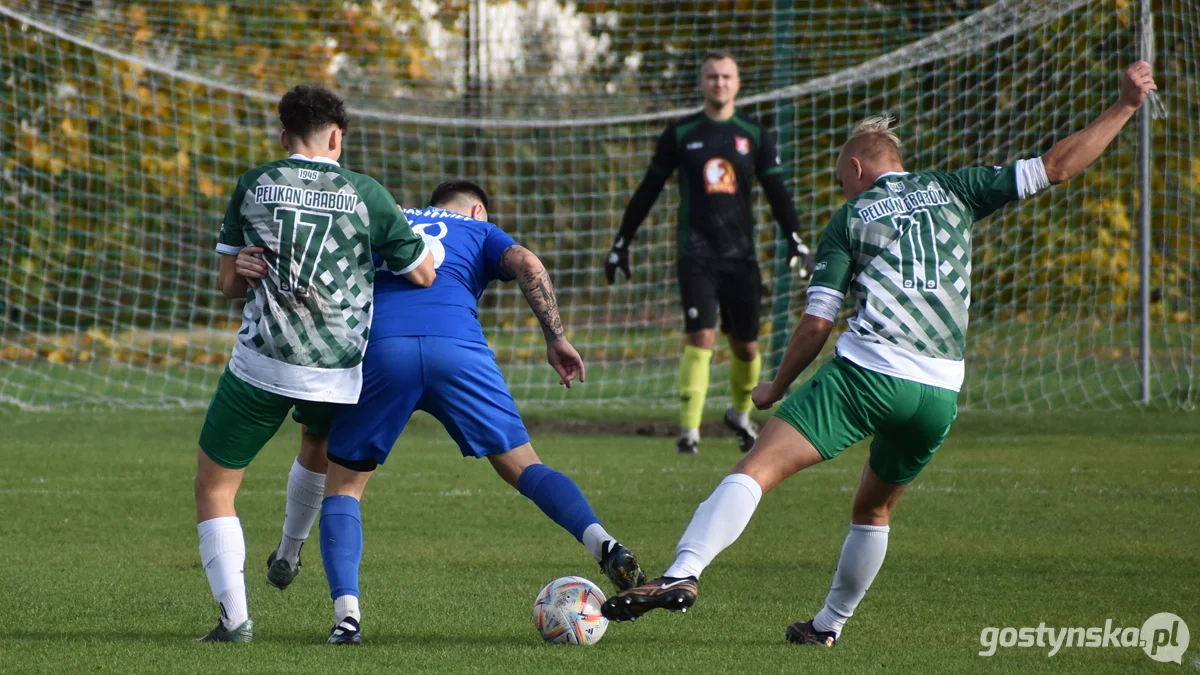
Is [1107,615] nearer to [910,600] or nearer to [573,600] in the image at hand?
[910,600]

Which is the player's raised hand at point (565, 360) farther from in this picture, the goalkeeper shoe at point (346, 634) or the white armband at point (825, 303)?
the goalkeeper shoe at point (346, 634)

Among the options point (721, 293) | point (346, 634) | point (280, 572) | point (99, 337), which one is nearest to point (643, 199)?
point (721, 293)

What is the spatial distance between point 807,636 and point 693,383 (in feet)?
17.0

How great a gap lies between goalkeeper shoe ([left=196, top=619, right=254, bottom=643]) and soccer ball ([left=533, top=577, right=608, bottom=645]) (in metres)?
0.89

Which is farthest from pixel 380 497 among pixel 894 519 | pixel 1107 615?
pixel 1107 615

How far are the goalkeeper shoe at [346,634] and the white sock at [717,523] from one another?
1012mm

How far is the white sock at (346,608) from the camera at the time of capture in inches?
166

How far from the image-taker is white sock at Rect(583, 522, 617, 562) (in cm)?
423

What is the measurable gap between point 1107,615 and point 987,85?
32.3ft

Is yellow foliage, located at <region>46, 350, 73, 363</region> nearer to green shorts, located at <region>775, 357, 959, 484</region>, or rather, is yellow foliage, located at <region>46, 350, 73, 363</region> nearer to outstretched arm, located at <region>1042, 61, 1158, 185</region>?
green shorts, located at <region>775, 357, 959, 484</region>

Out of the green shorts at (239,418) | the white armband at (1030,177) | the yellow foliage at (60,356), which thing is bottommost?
the yellow foliage at (60,356)

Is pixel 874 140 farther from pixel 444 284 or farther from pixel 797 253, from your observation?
pixel 797 253

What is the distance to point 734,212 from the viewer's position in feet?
30.9

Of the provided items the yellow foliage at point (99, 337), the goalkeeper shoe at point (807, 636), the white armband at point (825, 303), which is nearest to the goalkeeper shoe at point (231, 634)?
the goalkeeper shoe at point (807, 636)
